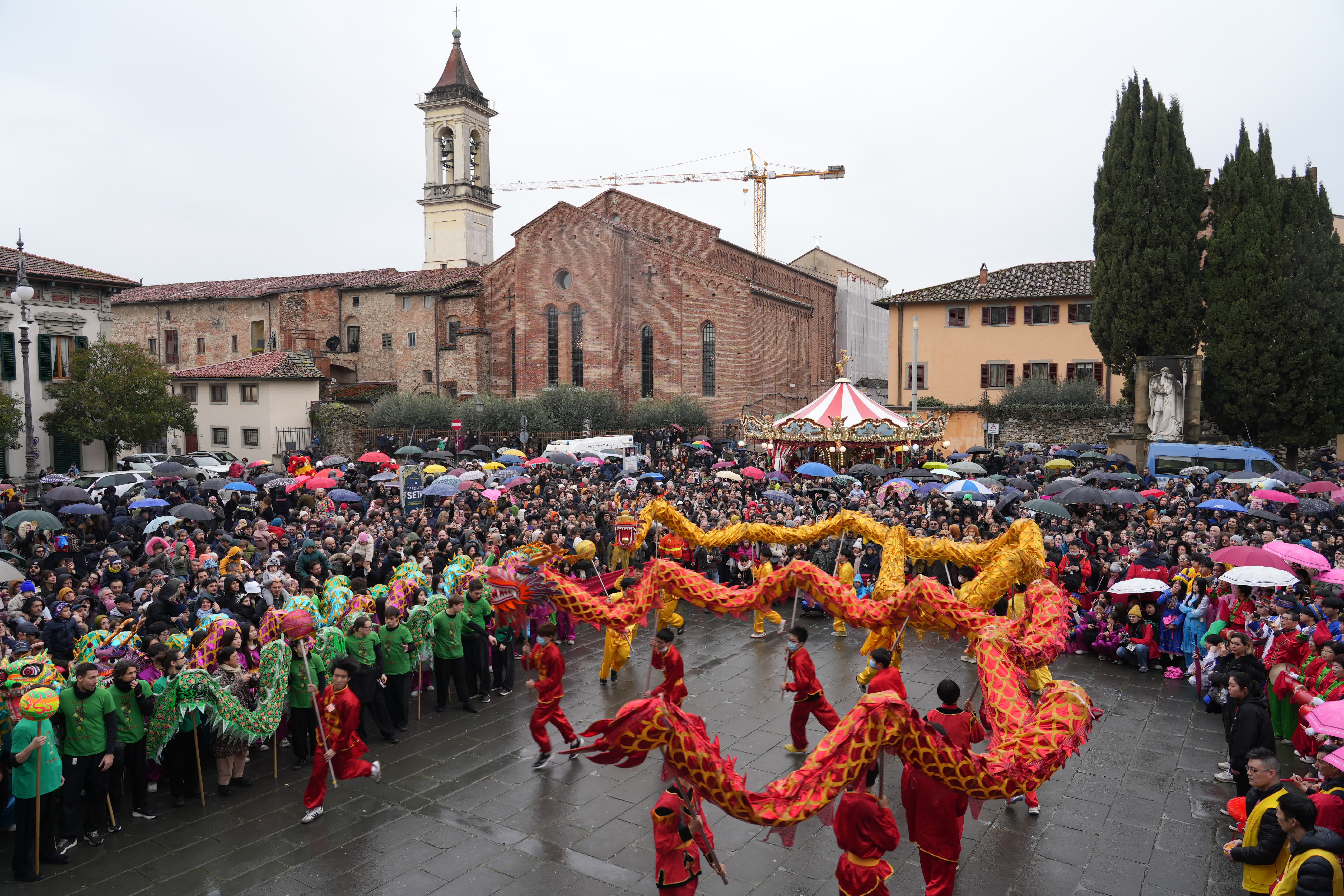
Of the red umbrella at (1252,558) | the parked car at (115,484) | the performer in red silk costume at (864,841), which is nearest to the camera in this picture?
the performer in red silk costume at (864,841)

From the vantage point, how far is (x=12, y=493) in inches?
765

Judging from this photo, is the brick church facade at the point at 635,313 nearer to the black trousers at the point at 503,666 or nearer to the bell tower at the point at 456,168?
the bell tower at the point at 456,168

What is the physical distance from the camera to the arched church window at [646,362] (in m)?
46.4

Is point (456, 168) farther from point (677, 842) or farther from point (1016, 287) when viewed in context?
point (677, 842)

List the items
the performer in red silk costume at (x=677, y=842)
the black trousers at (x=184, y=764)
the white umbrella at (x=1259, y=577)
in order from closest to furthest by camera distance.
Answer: the performer in red silk costume at (x=677, y=842) < the black trousers at (x=184, y=764) < the white umbrella at (x=1259, y=577)

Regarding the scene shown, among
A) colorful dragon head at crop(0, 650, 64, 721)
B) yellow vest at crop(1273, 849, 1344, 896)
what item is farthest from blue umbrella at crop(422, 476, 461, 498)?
yellow vest at crop(1273, 849, 1344, 896)

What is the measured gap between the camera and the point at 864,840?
552cm

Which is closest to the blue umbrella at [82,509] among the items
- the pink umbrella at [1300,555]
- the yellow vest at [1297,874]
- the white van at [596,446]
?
the white van at [596,446]

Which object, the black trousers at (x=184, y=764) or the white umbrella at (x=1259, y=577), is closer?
the black trousers at (x=184, y=764)

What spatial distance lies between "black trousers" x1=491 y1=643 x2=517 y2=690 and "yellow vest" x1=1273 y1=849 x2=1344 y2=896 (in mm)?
8702

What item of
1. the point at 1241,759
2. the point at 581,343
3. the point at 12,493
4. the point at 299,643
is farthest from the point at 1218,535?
the point at 581,343

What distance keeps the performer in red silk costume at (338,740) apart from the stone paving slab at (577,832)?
0.87 ft

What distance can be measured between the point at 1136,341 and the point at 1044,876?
26.1 m

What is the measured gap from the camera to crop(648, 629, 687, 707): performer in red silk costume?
8734 mm
